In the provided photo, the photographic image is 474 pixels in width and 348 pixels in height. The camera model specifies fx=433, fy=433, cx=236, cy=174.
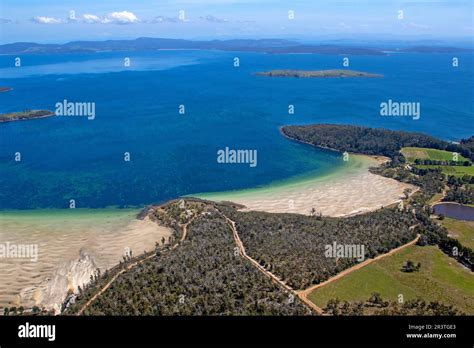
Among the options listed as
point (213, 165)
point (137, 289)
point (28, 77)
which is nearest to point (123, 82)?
point (28, 77)

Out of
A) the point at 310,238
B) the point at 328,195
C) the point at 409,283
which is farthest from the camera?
the point at 328,195

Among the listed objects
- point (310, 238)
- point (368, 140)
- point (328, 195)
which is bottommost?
point (310, 238)

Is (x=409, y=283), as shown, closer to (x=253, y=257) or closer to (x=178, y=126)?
(x=253, y=257)

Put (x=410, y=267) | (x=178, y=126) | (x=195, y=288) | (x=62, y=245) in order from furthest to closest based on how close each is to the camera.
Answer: (x=178, y=126)
(x=62, y=245)
(x=410, y=267)
(x=195, y=288)

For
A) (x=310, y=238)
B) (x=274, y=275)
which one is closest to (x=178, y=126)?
(x=310, y=238)

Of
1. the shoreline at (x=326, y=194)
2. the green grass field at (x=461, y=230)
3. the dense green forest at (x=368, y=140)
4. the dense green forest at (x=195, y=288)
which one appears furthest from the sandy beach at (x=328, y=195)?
the dense green forest at (x=195, y=288)

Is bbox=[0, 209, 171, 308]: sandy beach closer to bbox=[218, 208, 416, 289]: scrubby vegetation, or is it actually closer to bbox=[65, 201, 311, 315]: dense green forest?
bbox=[65, 201, 311, 315]: dense green forest

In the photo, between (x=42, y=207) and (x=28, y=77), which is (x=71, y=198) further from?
(x=28, y=77)
